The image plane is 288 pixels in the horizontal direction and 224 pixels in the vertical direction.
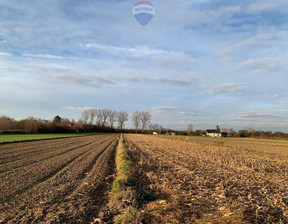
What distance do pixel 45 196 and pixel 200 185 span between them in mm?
6666

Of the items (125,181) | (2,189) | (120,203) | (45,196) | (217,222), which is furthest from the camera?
(125,181)

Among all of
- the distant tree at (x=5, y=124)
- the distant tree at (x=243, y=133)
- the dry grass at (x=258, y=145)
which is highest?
the distant tree at (x=5, y=124)

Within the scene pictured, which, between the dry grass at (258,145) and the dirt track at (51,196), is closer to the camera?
the dirt track at (51,196)

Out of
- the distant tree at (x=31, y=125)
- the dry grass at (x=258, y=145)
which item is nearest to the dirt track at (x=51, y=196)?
the dry grass at (x=258, y=145)

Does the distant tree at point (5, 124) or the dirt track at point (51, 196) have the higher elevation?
the distant tree at point (5, 124)

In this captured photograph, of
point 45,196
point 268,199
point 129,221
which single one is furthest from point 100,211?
point 268,199

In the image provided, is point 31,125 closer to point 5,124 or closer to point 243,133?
point 5,124

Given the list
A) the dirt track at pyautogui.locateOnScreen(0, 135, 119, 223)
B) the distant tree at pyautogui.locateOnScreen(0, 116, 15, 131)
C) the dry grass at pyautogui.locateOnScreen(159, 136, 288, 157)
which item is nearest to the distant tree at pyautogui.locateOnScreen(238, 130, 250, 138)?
the dry grass at pyautogui.locateOnScreen(159, 136, 288, 157)

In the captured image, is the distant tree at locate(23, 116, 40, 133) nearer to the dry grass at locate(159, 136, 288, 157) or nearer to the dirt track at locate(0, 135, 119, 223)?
the dry grass at locate(159, 136, 288, 157)

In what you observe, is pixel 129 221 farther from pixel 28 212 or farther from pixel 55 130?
pixel 55 130

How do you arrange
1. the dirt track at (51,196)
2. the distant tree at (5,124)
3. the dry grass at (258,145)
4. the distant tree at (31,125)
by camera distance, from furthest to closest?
the distant tree at (31,125), the distant tree at (5,124), the dry grass at (258,145), the dirt track at (51,196)

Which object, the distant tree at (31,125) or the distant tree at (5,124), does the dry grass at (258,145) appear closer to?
the distant tree at (31,125)

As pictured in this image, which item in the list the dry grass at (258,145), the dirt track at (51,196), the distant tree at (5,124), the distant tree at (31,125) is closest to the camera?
the dirt track at (51,196)

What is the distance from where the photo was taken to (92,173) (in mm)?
12172
